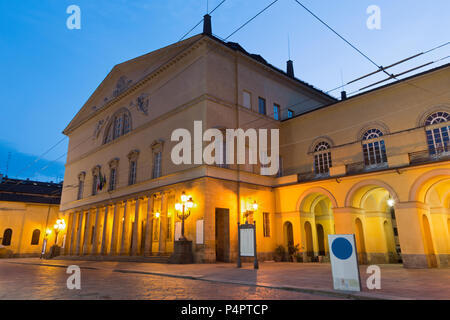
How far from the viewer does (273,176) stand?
89.0ft

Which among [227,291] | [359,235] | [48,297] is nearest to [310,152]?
[359,235]

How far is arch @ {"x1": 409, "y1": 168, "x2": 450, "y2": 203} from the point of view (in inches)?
709

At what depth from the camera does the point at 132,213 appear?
30.2 m

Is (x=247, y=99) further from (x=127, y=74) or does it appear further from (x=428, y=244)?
(x=428, y=244)

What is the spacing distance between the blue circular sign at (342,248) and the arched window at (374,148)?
15041mm

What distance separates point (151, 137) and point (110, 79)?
12.7 metres

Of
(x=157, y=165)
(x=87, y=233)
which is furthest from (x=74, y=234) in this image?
(x=157, y=165)

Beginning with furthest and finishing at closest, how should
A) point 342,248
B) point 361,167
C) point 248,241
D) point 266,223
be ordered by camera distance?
point 266,223, point 361,167, point 248,241, point 342,248

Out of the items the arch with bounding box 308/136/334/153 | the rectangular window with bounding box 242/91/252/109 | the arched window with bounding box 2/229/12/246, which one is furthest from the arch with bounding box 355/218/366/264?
the arched window with bounding box 2/229/12/246

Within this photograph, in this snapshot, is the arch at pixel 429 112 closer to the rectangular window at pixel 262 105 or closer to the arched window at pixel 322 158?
the arched window at pixel 322 158

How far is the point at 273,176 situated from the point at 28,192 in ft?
140
